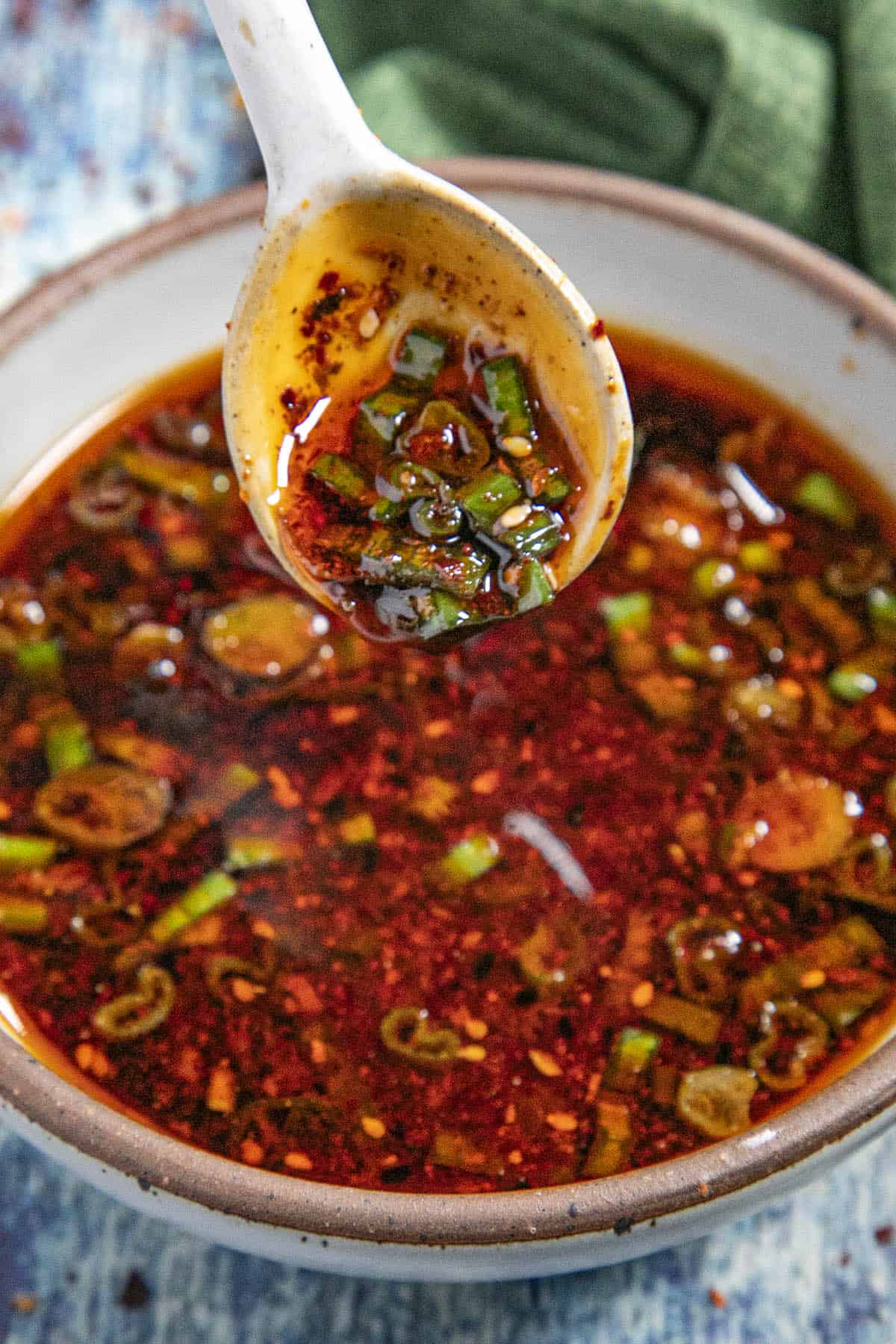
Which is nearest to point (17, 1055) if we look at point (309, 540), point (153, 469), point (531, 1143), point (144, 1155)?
point (144, 1155)

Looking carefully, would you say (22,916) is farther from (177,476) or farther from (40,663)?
(177,476)

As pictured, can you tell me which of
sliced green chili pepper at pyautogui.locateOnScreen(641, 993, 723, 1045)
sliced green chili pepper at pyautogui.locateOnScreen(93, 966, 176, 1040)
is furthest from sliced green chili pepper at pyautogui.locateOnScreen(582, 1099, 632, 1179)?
sliced green chili pepper at pyautogui.locateOnScreen(93, 966, 176, 1040)

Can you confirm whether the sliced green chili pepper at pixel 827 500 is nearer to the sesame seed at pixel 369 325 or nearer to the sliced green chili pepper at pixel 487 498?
the sliced green chili pepper at pixel 487 498

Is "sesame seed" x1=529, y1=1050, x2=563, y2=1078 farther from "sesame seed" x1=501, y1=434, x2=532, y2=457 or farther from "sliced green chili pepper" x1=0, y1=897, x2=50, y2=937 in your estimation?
"sesame seed" x1=501, y1=434, x2=532, y2=457

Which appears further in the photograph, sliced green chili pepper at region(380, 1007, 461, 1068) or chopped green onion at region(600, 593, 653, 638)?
chopped green onion at region(600, 593, 653, 638)

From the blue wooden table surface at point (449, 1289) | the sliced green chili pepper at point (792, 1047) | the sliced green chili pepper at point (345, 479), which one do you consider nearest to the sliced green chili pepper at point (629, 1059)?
the sliced green chili pepper at point (792, 1047)

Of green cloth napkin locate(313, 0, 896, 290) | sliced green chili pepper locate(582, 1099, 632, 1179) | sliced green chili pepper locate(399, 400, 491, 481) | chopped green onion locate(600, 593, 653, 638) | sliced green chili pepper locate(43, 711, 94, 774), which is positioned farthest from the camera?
green cloth napkin locate(313, 0, 896, 290)

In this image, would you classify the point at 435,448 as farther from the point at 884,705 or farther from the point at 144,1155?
the point at 144,1155
